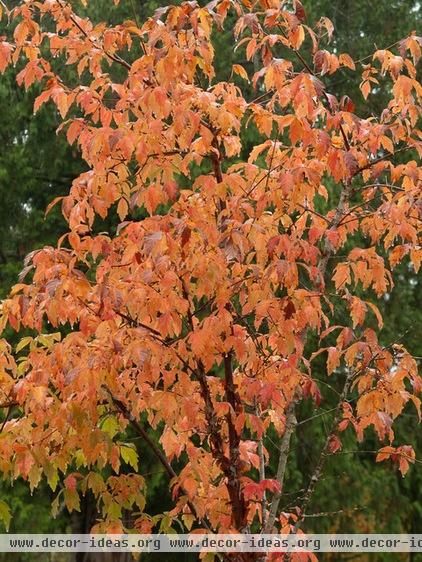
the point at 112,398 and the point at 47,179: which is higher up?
the point at 47,179

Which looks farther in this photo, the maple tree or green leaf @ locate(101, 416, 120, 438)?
green leaf @ locate(101, 416, 120, 438)

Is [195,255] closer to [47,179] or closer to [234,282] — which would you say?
[234,282]

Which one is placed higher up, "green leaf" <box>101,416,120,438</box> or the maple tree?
the maple tree

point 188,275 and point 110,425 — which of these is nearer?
point 188,275

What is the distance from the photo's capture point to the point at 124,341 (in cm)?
297

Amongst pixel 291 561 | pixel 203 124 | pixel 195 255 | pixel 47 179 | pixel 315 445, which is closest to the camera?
pixel 195 255

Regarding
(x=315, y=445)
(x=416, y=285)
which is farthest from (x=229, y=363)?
(x=416, y=285)

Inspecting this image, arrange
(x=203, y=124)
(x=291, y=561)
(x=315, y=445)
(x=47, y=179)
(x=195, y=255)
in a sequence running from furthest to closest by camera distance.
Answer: (x=47, y=179)
(x=315, y=445)
(x=291, y=561)
(x=203, y=124)
(x=195, y=255)

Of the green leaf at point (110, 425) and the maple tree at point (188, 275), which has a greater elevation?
the maple tree at point (188, 275)

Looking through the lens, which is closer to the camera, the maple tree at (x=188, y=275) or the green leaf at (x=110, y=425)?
the maple tree at (x=188, y=275)

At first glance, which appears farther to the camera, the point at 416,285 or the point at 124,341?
the point at 416,285

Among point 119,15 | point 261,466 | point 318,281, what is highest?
point 119,15

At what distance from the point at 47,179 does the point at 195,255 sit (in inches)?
315

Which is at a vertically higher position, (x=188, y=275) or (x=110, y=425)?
(x=188, y=275)
